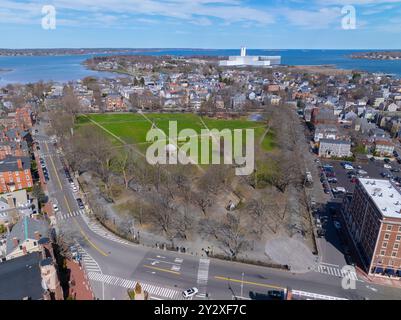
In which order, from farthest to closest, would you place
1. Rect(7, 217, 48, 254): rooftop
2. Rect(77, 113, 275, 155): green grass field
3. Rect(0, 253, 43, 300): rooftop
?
Rect(77, 113, 275, 155): green grass field, Rect(7, 217, 48, 254): rooftop, Rect(0, 253, 43, 300): rooftop

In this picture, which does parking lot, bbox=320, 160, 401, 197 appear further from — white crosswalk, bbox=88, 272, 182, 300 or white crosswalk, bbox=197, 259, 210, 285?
white crosswalk, bbox=88, 272, 182, 300

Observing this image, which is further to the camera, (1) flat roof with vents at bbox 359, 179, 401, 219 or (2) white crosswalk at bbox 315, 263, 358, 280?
(2) white crosswalk at bbox 315, 263, 358, 280

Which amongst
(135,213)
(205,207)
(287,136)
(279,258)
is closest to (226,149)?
(287,136)

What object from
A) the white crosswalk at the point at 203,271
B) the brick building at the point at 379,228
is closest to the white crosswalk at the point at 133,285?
the white crosswalk at the point at 203,271

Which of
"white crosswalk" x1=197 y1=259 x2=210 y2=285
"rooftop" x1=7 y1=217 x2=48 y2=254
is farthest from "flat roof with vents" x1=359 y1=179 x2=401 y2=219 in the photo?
"rooftop" x1=7 y1=217 x2=48 y2=254

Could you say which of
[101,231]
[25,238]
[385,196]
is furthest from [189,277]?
[385,196]

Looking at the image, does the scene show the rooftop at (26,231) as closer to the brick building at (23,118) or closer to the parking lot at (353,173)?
the parking lot at (353,173)
